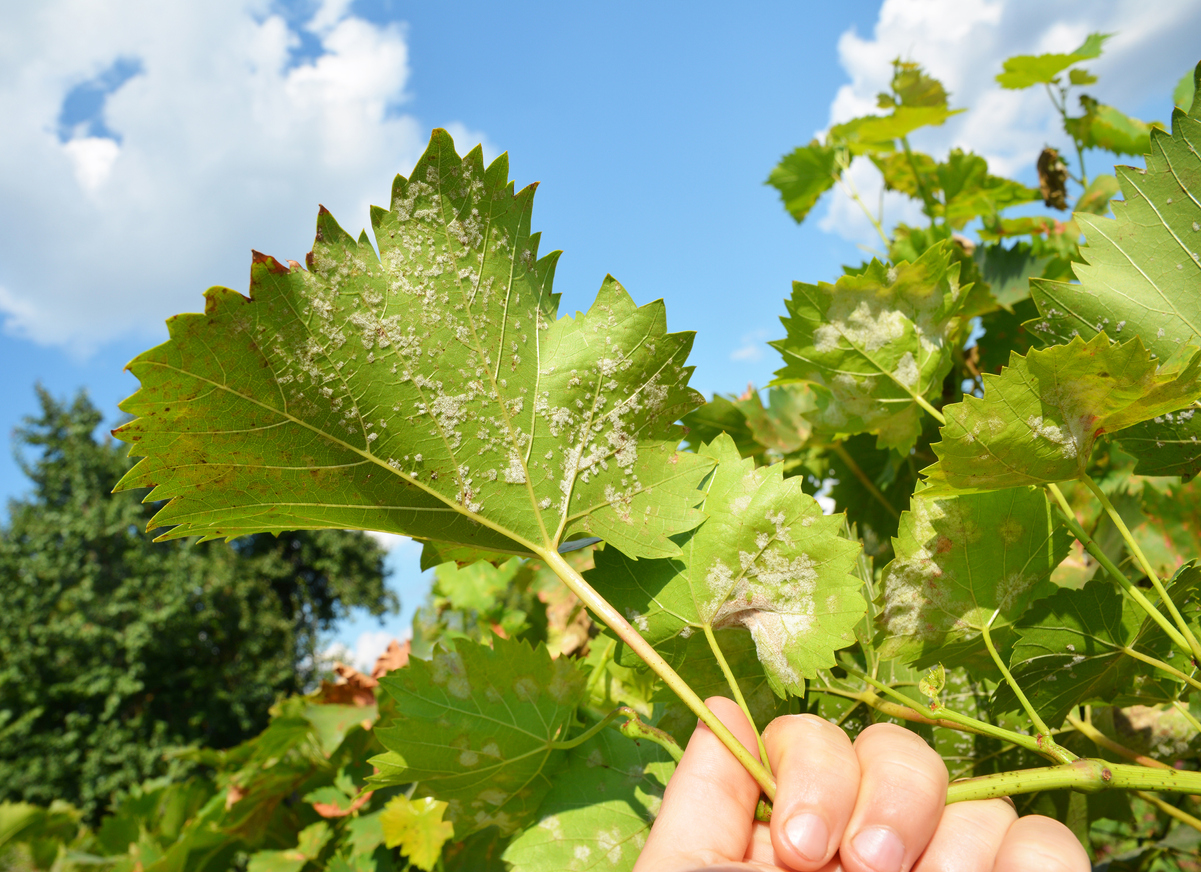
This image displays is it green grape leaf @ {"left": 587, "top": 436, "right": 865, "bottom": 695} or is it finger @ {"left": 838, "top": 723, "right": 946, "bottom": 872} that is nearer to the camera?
finger @ {"left": 838, "top": 723, "right": 946, "bottom": 872}

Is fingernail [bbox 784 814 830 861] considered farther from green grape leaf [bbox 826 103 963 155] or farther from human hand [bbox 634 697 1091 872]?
green grape leaf [bbox 826 103 963 155]

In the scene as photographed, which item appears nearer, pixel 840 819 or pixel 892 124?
pixel 840 819

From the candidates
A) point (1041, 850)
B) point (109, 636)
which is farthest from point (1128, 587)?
point (109, 636)

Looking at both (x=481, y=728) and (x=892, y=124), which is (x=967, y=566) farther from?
(x=892, y=124)

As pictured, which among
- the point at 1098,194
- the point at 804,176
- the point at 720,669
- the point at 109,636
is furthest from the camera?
the point at 109,636

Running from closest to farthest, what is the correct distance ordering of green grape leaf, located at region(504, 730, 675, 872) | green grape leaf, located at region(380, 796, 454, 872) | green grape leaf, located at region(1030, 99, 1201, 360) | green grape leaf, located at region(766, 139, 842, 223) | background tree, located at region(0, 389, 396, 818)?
green grape leaf, located at region(1030, 99, 1201, 360) < green grape leaf, located at region(504, 730, 675, 872) < green grape leaf, located at region(380, 796, 454, 872) < green grape leaf, located at region(766, 139, 842, 223) < background tree, located at region(0, 389, 396, 818)

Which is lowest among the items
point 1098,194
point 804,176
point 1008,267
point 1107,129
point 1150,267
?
point 1150,267

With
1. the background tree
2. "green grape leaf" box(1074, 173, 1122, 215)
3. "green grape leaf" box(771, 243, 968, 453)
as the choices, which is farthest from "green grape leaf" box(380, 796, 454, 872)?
the background tree
